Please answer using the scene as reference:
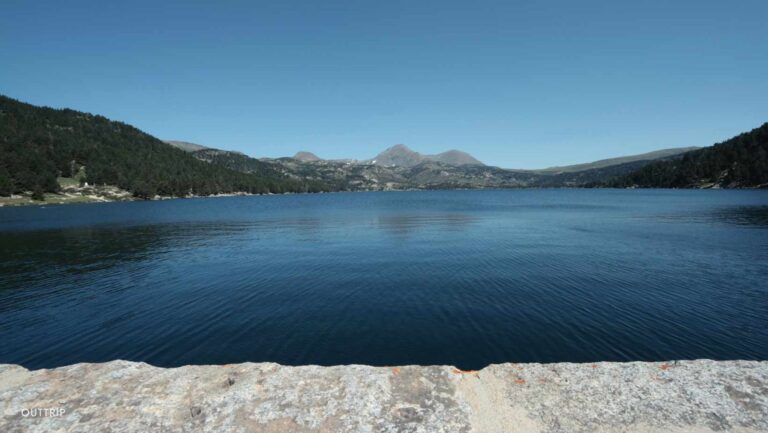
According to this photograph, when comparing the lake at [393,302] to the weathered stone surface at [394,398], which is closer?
the weathered stone surface at [394,398]

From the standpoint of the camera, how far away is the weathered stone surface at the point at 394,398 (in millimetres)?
9133

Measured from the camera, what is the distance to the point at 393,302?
27.0 m

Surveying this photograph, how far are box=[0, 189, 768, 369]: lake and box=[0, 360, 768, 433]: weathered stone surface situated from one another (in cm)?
698

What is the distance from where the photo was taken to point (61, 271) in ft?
133

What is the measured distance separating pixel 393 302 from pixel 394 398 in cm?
1689

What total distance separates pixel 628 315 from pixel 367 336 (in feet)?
59.5

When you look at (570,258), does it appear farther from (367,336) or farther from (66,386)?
(66,386)

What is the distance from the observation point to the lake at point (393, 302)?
19516 millimetres

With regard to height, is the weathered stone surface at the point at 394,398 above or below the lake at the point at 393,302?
above

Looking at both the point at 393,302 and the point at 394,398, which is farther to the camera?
the point at 393,302

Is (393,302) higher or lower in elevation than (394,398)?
lower

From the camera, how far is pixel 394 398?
10172 millimetres

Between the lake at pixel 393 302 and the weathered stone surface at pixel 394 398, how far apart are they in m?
6.98

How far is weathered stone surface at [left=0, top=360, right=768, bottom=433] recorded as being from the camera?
30.0 ft
